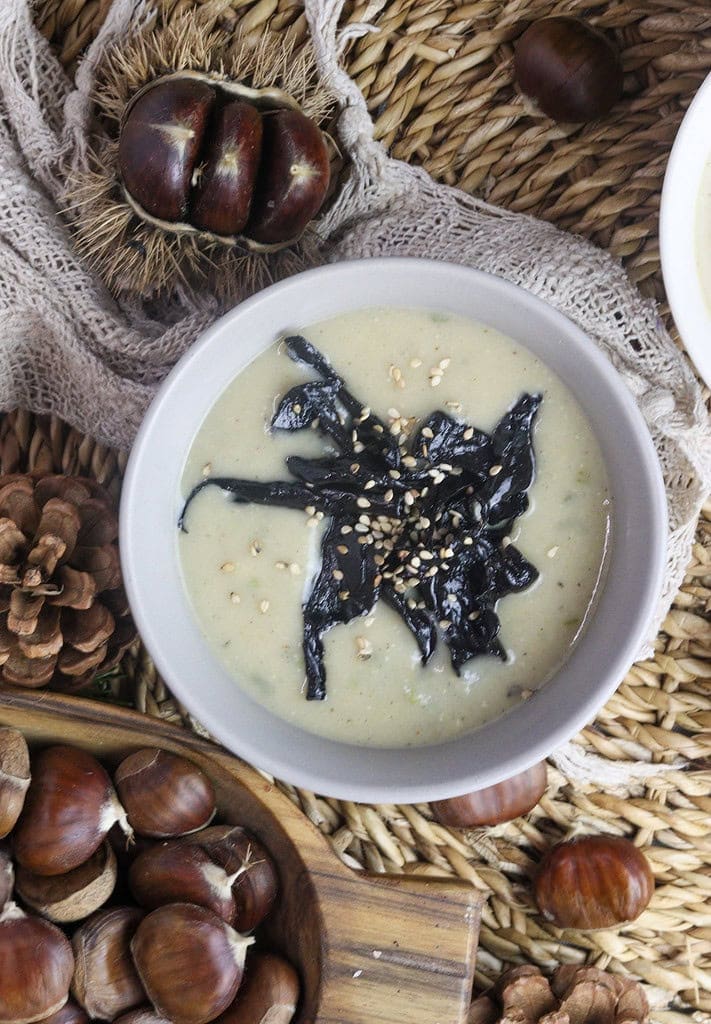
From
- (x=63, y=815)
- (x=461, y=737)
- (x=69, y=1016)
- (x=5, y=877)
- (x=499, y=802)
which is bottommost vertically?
(x=69, y=1016)

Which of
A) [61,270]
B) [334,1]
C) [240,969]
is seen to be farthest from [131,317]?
[240,969]

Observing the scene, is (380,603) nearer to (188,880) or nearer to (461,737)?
(461,737)

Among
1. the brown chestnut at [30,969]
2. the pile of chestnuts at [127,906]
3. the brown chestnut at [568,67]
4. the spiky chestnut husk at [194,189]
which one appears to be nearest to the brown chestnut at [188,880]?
the pile of chestnuts at [127,906]

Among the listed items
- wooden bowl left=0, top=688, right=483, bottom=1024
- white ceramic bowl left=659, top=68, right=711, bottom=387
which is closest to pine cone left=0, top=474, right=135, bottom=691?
wooden bowl left=0, top=688, right=483, bottom=1024

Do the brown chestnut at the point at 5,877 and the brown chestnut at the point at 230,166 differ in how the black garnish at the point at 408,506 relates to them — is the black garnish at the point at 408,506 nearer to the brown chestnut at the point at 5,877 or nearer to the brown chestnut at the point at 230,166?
the brown chestnut at the point at 230,166

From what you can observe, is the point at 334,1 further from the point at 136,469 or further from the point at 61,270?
the point at 136,469

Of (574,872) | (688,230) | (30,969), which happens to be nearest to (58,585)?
(30,969)
